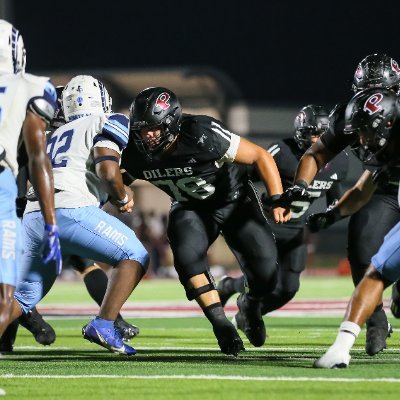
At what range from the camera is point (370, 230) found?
615cm

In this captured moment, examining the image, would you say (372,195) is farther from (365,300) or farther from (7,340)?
(7,340)

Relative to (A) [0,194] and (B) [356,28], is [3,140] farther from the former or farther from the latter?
(B) [356,28]

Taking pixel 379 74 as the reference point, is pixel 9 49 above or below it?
above

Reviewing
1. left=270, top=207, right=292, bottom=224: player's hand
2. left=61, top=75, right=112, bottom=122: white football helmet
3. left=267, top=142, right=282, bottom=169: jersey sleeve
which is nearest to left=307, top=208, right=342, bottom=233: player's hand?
left=270, top=207, right=292, bottom=224: player's hand

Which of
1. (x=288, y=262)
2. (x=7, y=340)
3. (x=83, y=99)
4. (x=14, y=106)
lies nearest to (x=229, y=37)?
(x=288, y=262)

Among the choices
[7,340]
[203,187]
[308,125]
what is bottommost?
[7,340]

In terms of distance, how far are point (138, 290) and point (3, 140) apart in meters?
11.1

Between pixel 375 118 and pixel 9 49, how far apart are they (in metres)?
1.74

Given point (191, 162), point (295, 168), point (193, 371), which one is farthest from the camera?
point (295, 168)

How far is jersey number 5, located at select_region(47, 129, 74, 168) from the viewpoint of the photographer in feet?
19.0

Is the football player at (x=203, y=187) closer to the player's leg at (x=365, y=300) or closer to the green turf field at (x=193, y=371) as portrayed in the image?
the green turf field at (x=193, y=371)

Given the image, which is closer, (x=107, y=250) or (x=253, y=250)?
(x=107, y=250)

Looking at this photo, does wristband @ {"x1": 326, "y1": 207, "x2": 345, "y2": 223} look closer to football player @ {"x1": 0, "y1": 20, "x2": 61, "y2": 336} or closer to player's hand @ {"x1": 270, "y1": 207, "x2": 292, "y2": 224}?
player's hand @ {"x1": 270, "y1": 207, "x2": 292, "y2": 224}

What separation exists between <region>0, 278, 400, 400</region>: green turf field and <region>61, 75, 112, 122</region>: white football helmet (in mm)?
1450
